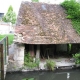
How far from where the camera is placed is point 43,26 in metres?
17.0

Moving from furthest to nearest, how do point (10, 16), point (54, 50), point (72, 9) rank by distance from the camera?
point (10, 16) < point (54, 50) < point (72, 9)

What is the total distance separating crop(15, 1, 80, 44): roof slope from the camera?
15695mm

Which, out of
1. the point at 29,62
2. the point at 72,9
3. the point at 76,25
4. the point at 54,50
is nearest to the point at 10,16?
the point at 54,50

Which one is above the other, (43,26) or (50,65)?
(43,26)

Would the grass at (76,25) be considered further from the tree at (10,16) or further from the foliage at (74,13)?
the tree at (10,16)

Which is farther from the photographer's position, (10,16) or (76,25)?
(10,16)

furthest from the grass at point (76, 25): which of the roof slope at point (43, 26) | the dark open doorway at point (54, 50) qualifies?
the dark open doorway at point (54, 50)

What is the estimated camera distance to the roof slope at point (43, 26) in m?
15.7

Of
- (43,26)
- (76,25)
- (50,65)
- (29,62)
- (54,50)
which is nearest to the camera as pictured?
(50,65)

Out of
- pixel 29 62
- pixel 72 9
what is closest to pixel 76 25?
pixel 72 9

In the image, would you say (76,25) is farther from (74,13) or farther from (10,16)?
(10,16)

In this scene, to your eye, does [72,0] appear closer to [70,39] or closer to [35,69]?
[70,39]

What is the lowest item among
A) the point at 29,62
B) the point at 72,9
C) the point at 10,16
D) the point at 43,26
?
the point at 29,62

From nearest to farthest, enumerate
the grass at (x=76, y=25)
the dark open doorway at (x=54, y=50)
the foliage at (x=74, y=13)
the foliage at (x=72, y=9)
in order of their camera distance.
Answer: the dark open doorway at (x=54, y=50) < the grass at (x=76, y=25) < the foliage at (x=74, y=13) < the foliage at (x=72, y=9)
